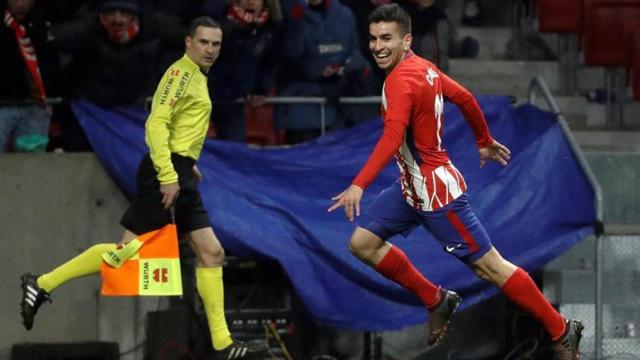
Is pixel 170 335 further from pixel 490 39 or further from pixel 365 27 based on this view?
pixel 490 39

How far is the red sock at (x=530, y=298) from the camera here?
11.3 meters

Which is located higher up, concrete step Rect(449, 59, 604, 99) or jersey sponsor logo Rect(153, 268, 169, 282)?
concrete step Rect(449, 59, 604, 99)

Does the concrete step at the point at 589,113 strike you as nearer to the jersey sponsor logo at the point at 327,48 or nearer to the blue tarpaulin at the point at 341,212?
the blue tarpaulin at the point at 341,212

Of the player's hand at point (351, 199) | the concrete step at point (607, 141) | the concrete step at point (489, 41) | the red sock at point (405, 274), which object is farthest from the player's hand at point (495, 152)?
the concrete step at point (489, 41)

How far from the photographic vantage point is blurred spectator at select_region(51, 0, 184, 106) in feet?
45.0

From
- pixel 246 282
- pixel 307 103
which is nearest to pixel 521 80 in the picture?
pixel 307 103

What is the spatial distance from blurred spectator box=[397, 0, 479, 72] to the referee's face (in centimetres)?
283

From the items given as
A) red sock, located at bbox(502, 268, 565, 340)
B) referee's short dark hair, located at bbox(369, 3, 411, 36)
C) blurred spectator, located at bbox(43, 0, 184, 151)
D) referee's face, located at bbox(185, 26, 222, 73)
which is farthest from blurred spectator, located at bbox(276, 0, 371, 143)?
red sock, located at bbox(502, 268, 565, 340)

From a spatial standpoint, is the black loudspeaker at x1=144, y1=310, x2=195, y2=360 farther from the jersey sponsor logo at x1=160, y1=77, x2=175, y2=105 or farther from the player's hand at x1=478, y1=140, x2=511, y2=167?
the player's hand at x1=478, y1=140, x2=511, y2=167

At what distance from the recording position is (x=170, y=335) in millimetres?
13328

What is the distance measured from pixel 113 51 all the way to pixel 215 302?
7.63ft

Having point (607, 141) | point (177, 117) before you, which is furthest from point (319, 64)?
point (607, 141)

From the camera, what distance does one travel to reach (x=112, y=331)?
1375 cm

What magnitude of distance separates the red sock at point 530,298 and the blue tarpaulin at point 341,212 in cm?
223
